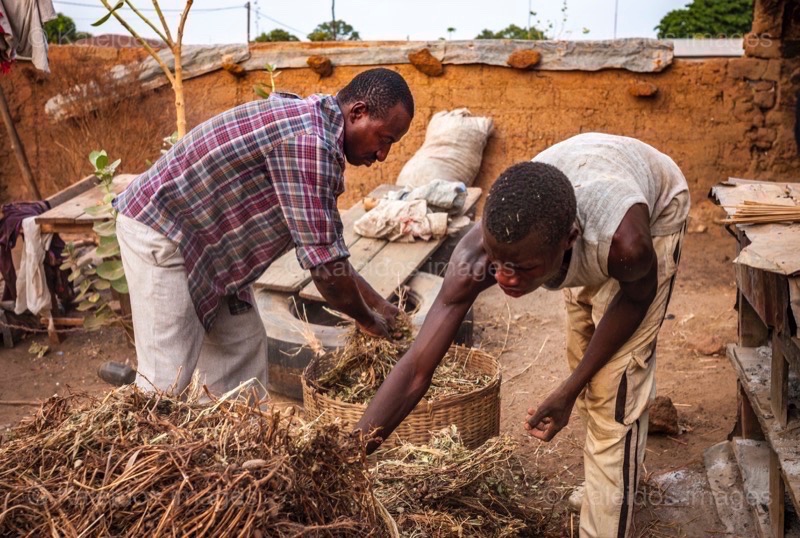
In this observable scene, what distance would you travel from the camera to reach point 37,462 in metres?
1.49

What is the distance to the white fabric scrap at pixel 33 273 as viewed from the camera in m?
5.48

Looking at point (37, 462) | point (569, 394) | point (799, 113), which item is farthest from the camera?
point (799, 113)

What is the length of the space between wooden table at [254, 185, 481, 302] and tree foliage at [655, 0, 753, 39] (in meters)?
10.6

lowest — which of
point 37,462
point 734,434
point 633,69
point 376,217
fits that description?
point 734,434

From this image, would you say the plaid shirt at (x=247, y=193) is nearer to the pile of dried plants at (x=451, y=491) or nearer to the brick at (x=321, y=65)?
the pile of dried plants at (x=451, y=491)

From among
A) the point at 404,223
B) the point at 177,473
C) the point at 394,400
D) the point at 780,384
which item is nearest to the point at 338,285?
the point at 394,400

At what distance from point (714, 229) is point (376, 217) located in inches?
138

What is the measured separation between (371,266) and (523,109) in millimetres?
3334

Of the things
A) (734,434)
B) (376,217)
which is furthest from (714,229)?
(734,434)

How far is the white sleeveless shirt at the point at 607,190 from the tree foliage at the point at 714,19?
12.8 meters

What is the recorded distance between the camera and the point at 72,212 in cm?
550

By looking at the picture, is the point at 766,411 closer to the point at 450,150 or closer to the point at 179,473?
the point at 179,473

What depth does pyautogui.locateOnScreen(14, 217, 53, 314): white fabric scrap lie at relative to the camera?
5.48 m

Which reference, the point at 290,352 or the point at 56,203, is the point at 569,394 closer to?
the point at 290,352
